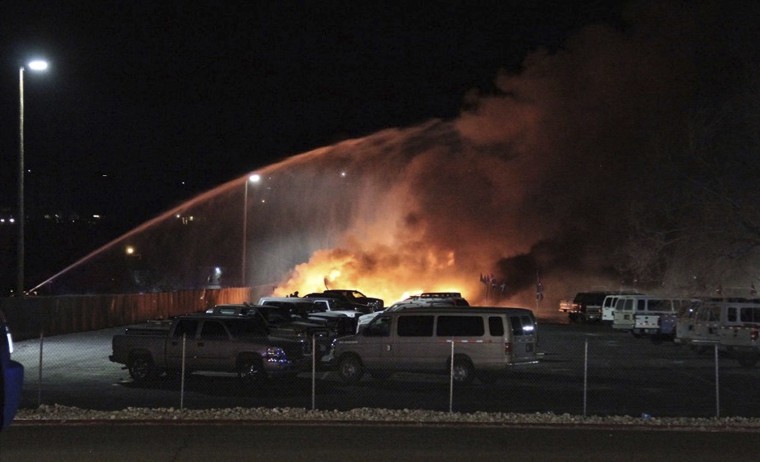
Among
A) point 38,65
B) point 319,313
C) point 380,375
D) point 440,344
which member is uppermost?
point 38,65

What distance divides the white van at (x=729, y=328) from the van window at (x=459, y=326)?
848cm

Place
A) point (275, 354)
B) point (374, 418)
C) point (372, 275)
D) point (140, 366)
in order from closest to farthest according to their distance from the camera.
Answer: point (374, 418)
point (275, 354)
point (140, 366)
point (372, 275)

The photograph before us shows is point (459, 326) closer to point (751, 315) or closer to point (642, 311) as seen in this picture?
point (751, 315)

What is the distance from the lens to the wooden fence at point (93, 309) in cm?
3400

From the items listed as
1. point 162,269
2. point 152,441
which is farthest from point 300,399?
point 162,269

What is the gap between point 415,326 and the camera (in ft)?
69.9

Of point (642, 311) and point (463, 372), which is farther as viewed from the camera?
point (642, 311)

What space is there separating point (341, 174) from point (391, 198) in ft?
12.7

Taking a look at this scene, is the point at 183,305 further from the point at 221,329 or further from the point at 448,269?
the point at 221,329

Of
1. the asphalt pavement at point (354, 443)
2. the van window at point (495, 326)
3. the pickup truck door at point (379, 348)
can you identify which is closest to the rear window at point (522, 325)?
the van window at point (495, 326)

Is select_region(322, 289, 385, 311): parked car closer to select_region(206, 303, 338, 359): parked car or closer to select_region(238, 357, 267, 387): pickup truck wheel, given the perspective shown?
select_region(206, 303, 338, 359): parked car

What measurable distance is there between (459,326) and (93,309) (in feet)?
75.5

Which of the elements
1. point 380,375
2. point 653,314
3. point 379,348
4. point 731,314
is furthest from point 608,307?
point 379,348

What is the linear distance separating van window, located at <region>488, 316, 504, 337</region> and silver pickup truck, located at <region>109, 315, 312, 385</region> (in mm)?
4394
